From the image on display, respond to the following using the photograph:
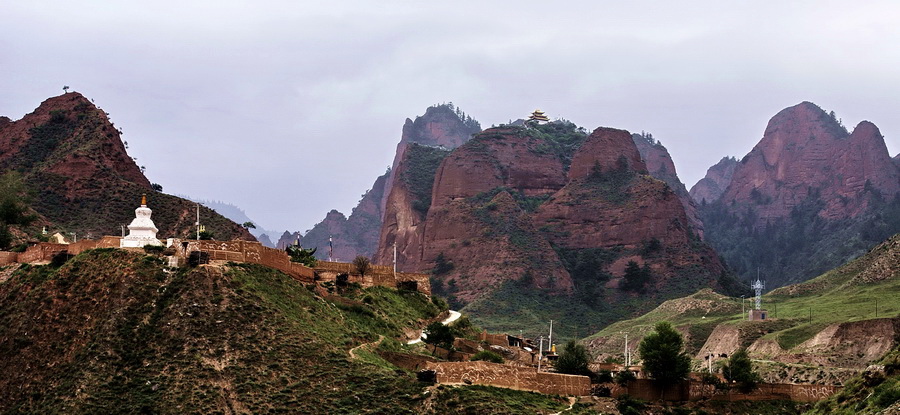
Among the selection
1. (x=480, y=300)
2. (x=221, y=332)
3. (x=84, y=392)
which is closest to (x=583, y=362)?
(x=221, y=332)

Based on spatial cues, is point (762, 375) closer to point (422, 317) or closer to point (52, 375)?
point (422, 317)

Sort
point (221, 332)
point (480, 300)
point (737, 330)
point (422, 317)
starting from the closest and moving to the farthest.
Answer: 1. point (221, 332)
2. point (422, 317)
3. point (737, 330)
4. point (480, 300)

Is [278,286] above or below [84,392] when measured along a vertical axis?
above

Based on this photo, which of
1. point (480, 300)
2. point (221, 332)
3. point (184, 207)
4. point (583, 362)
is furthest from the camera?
point (480, 300)

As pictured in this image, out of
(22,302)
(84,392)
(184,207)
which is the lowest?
(84,392)

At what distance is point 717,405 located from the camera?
75438mm

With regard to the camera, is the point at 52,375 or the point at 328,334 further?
the point at 328,334

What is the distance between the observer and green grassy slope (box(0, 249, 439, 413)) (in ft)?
212

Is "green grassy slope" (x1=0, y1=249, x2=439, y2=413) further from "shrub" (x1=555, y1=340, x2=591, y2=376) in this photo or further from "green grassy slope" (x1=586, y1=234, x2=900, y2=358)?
"green grassy slope" (x1=586, y1=234, x2=900, y2=358)

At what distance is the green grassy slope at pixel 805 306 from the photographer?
119625 mm

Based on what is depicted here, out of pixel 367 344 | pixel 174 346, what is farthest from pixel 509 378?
pixel 174 346

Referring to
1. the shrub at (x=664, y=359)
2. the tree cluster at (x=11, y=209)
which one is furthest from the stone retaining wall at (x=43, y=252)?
the shrub at (x=664, y=359)

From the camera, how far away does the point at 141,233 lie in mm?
77812

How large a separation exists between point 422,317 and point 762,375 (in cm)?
2790
